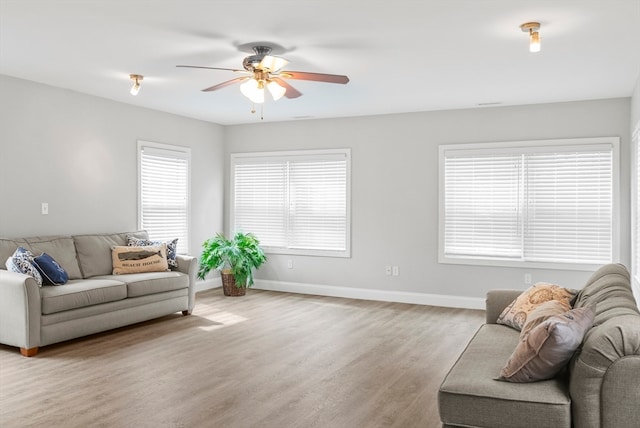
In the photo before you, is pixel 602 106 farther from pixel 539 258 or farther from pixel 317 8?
pixel 317 8

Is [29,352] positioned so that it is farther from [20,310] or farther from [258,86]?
[258,86]

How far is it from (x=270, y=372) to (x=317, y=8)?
8.81 feet

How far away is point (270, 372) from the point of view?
4273 millimetres

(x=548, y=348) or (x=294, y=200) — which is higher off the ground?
(x=294, y=200)

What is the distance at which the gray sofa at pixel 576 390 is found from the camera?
2.19 metres

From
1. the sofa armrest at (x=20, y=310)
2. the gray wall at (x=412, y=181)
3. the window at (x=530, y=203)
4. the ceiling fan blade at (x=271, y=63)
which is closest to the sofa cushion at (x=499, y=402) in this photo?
the ceiling fan blade at (x=271, y=63)

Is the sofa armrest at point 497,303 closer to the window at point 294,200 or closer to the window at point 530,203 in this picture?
the window at point 530,203

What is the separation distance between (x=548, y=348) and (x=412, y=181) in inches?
196

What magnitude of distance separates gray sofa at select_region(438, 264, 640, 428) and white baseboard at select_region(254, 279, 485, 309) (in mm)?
4144

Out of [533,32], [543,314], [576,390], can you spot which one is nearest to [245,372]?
[543,314]

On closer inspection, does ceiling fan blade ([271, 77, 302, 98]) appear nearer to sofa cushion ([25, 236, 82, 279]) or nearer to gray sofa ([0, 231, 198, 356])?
gray sofa ([0, 231, 198, 356])

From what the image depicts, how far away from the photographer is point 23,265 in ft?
16.0

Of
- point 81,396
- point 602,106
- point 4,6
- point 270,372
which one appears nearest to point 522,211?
point 602,106

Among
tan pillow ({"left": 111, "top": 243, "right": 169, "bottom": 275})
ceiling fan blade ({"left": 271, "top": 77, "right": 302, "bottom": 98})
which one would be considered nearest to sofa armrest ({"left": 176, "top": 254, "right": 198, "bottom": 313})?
tan pillow ({"left": 111, "top": 243, "right": 169, "bottom": 275})
